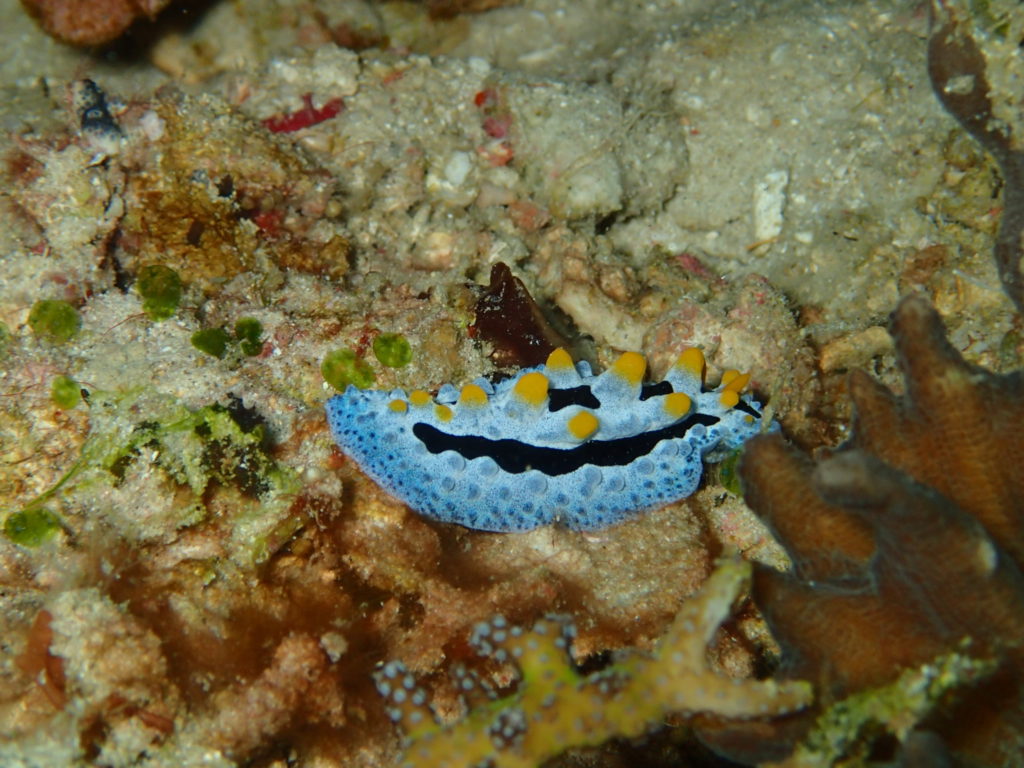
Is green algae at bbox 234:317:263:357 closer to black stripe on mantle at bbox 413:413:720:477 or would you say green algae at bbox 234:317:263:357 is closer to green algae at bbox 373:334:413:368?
green algae at bbox 373:334:413:368

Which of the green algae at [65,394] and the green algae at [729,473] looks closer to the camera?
the green algae at [65,394]

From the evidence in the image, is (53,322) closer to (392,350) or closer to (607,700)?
(392,350)

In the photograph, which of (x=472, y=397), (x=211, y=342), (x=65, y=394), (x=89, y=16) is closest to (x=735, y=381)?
(x=472, y=397)

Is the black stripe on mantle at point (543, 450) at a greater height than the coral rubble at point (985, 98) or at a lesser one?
lesser

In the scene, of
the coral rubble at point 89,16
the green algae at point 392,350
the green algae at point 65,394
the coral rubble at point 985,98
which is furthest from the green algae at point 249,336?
the coral rubble at point 985,98

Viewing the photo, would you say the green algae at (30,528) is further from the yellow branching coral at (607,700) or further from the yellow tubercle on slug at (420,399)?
the yellow branching coral at (607,700)

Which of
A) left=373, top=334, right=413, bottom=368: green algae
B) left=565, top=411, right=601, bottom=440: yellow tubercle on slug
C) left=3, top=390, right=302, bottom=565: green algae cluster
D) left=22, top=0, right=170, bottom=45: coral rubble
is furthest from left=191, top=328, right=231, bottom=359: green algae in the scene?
left=22, top=0, right=170, bottom=45: coral rubble
